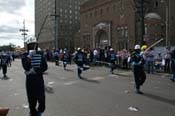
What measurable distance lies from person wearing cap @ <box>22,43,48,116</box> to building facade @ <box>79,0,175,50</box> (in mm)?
51095

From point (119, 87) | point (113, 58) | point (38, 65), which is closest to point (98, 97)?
point (119, 87)

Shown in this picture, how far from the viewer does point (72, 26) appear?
13612 cm

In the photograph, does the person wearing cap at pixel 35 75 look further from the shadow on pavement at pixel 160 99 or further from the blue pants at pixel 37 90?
the shadow on pavement at pixel 160 99

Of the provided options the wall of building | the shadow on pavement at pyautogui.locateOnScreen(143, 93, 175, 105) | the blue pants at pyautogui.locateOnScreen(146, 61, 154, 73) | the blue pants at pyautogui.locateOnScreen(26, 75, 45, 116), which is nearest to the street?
the shadow on pavement at pyautogui.locateOnScreen(143, 93, 175, 105)

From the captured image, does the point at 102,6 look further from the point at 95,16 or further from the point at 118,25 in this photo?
the point at 118,25

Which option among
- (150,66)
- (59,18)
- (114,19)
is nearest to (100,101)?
(150,66)

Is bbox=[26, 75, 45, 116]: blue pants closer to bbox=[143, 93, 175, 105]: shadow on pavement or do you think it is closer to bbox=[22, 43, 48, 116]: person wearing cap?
bbox=[22, 43, 48, 116]: person wearing cap

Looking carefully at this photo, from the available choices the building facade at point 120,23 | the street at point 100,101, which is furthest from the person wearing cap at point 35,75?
the building facade at point 120,23

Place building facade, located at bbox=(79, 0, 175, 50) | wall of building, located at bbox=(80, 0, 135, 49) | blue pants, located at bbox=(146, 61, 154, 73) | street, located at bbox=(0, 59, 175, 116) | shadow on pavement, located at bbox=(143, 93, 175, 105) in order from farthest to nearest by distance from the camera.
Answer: wall of building, located at bbox=(80, 0, 135, 49)
building facade, located at bbox=(79, 0, 175, 50)
blue pants, located at bbox=(146, 61, 154, 73)
shadow on pavement, located at bbox=(143, 93, 175, 105)
street, located at bbox=(0, 59, 175, 116)

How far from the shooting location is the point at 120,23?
81.9 metres

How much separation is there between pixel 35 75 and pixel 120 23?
73428mm

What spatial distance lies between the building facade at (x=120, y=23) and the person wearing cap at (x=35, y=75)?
51095mm

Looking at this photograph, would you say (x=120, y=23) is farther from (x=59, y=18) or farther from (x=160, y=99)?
(x=160, y=99)

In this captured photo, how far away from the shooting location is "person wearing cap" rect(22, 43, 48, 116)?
29.9 feet
